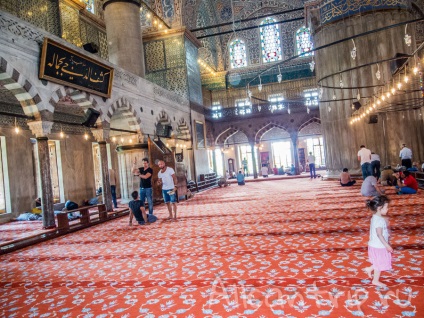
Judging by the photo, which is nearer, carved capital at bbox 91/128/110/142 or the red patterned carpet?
the red patterned carpet

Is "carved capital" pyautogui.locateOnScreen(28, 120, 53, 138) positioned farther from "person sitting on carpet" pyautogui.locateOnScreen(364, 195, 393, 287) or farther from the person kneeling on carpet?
"person sitting on carpet" pyautogui.locateOnScreen(364, 195, 393, 287)

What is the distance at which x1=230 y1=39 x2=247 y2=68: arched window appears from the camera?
18766 millimetres

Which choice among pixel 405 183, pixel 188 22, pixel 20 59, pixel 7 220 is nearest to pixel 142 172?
pixel 20 59

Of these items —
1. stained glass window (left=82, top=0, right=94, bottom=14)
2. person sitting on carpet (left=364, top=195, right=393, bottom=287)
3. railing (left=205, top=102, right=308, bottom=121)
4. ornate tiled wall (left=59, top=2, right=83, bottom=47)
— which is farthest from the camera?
A: railing (left=205, top=102, right=308, bottom=121)

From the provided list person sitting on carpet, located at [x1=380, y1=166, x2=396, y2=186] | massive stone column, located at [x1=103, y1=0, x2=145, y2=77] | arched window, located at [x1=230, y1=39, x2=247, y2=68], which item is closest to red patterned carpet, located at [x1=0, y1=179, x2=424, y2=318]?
person sitting on carpet, located at [x1=380, y1=166, x2=396, y2=186]

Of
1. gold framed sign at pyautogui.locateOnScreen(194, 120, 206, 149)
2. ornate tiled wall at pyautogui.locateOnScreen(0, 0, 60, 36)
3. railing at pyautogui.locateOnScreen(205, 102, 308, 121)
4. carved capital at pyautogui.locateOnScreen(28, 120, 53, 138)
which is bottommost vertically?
carved capital at pyautogui.locateOnScreen(28, 120, 53, 138)

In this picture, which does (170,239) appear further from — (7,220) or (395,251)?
(7,220)

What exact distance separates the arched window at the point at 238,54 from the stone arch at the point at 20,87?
1467 centimetres

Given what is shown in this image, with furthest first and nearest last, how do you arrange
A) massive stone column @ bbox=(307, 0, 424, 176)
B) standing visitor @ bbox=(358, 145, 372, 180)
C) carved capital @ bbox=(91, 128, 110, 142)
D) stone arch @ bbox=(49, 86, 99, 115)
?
massive stone column @ bbox=(307, 0, 424, 176) → standing visitor @ bbox=(358, 145, 372, 180) → carved capital @ bbox=(91, 128, 110, 142) → stone arch @ bbox=(49, 86, 99, 115)

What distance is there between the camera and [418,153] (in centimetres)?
981

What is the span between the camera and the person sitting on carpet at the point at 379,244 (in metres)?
2.18

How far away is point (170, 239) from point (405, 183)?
4.90 meters

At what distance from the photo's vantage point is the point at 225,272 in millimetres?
2705

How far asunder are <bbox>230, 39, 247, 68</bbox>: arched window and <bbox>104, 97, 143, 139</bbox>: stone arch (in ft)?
36.7
